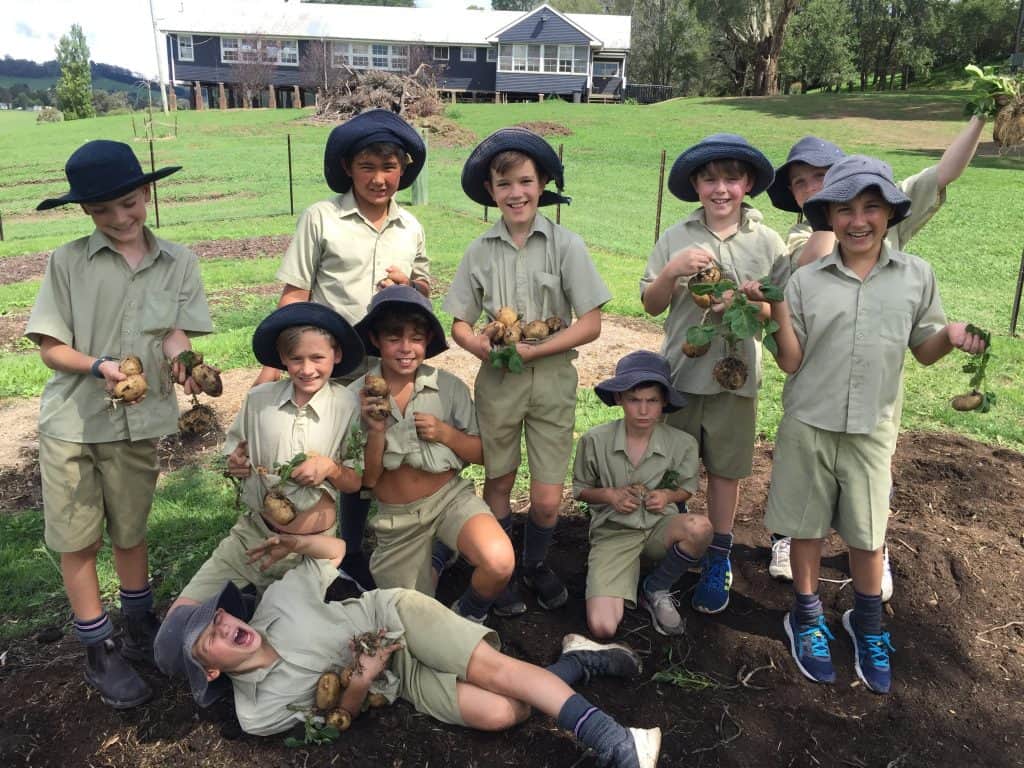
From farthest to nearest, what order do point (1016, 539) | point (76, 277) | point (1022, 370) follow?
point (1022, 370), point (1016, 539), point (76, 277)

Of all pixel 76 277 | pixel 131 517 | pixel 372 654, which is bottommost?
pixel 372 654

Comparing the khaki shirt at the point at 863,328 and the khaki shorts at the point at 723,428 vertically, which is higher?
the khaki shirt at the point at 863,328

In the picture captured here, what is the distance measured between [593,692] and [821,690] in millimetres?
896

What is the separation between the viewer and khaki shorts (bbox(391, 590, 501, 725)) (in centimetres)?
293

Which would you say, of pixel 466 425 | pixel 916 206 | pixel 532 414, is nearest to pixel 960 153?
pixel 916 206

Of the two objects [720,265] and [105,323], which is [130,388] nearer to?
[105,323]

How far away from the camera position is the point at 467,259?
3619 mm

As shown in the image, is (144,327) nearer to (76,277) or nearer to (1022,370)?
(76,277)

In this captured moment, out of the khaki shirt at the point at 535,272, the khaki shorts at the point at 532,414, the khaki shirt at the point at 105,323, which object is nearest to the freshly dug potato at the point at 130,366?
the khaki shirt at the point at 105,323

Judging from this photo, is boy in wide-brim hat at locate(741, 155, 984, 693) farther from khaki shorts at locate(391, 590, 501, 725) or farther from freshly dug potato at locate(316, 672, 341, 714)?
freshly dug potato at locate(316, 672, 341, 714)

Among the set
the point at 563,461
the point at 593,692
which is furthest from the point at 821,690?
the point at 563,461

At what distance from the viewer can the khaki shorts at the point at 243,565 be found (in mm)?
3275

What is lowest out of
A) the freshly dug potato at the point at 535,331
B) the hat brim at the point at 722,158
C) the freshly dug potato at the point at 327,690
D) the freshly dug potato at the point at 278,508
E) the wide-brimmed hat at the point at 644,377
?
the freshly dug potato at the point at 327,690

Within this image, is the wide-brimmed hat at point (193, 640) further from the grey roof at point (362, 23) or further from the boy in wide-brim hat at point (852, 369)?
the grey roof at point (362, 23)
